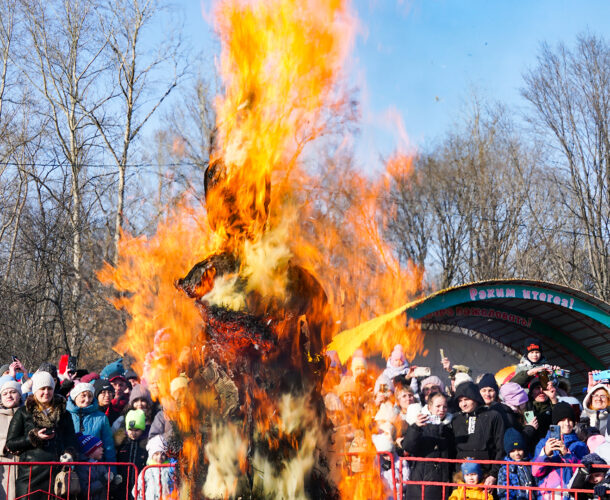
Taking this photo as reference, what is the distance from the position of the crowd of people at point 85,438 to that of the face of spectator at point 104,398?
1 cm

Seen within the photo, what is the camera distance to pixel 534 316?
17.1 metres

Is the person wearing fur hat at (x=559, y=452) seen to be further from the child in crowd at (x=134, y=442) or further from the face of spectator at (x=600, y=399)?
the child in crowd at (x=134, y=442)

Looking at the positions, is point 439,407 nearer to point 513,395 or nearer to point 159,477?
point 513,395

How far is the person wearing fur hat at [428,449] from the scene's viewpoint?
24.2ft

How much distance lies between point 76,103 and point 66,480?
76.1 ft

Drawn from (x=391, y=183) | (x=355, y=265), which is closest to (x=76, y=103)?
(x=391, y=183)

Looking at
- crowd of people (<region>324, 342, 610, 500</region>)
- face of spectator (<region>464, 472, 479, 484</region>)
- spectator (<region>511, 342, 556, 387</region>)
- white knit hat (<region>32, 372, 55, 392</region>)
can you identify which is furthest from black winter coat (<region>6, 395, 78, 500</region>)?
spectator (<region>511, 342, 556, 387</region>)

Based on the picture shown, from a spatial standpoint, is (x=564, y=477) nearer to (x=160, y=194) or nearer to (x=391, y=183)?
(x=391, y=183)

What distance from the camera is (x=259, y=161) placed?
19.6ft

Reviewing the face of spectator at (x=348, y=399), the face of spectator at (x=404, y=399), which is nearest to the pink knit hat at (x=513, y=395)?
the face of spectator at (x=404, y=399)

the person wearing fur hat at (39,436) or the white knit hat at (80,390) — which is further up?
the white knit hat at (80,390)

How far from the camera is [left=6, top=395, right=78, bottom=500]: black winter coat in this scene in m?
7.00

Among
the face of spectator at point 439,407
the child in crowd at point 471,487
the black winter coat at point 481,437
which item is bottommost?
the child in crowd at point 471,487

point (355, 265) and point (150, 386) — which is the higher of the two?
point (355, 265)
